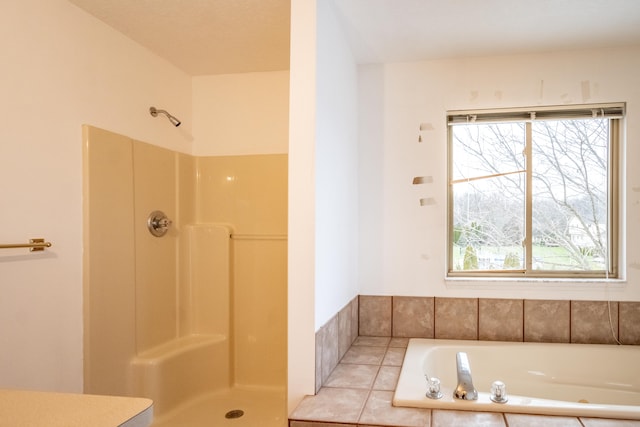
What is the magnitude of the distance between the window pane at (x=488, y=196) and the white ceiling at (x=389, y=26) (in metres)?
0.50

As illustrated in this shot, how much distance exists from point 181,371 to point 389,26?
87.8 inches

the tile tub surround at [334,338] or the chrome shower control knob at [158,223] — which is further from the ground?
the chrome shower control knob at [158,223]

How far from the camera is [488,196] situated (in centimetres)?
270

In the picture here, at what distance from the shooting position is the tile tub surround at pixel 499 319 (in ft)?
8.06

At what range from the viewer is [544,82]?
2.55 meters

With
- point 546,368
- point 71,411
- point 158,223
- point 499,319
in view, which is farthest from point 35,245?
point 546,368

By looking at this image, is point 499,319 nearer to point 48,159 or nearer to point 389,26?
point 389,26

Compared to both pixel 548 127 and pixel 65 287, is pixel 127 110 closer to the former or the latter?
pixel 65 287

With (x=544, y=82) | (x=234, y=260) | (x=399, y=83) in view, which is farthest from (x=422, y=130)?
(x=234, y=260)

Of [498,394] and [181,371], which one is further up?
[498,394]

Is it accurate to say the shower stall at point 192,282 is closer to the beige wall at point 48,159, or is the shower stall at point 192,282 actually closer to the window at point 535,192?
the beige wall at point 48,159

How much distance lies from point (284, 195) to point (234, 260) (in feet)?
1.78

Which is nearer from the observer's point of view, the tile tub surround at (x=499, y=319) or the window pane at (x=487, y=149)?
the tile tub surround at (x=499, y=319)

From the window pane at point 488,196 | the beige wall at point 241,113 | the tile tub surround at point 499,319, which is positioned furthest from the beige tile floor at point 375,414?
the beige wall at point 241,113
